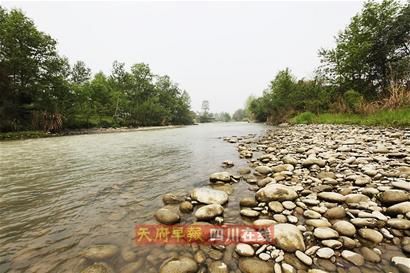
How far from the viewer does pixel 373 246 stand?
1.77 metres

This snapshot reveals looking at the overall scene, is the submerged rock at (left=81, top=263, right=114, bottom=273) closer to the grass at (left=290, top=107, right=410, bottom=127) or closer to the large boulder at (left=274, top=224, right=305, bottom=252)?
the large boulder at (left=274, top=224, right=305, bottom=252)

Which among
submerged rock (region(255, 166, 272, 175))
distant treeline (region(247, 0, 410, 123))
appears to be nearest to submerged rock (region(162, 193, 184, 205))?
submerged rock (region(255, 166, 272, 175))

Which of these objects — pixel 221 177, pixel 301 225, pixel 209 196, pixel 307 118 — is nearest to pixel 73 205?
pixel 209 196

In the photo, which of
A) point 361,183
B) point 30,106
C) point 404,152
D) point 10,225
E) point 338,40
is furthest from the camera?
point 30,106

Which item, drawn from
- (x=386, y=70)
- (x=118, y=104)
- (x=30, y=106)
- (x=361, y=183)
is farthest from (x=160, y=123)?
(x=361, y=183)

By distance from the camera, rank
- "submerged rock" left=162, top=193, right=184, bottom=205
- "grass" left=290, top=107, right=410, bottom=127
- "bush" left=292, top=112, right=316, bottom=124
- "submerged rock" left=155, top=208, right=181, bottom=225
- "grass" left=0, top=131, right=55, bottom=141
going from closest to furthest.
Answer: "submerged rock" left=155, top=208, right=181, bottom=225 < "submerged rock" left=162, top=193, right=184, bottom=205 < "grass" left=290, top=107, right=410, bottom=127 < "grass" left=0, top=131, right=55, bottom=141 < "bush" left=292, top=112, right=316, bottom=124

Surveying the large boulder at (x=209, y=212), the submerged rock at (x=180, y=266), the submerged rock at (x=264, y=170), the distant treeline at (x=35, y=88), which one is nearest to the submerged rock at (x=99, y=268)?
the submerged rock at (x=180, y=266)

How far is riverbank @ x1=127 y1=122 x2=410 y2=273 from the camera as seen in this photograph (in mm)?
1661

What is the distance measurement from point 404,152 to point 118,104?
41.0m

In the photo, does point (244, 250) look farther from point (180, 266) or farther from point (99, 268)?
point (99, 268)

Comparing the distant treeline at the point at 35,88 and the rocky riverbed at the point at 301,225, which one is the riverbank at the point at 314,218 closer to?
the rocky riverbed at the point at 301,225

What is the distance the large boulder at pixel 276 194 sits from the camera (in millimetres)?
2757

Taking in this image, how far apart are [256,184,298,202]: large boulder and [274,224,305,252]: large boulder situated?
2.52 ft

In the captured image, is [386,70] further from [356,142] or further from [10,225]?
[10,225]
